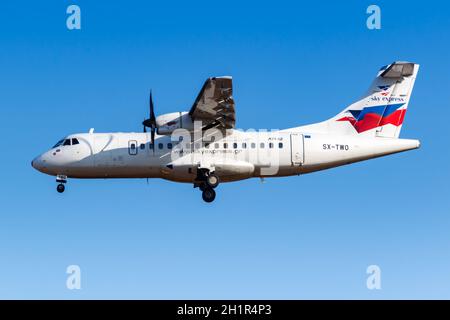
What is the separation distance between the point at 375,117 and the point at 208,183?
783 cm

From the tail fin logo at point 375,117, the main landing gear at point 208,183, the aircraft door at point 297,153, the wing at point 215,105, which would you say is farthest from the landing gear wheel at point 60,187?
the tail fin logo at point 375,117

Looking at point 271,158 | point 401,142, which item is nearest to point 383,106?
point 401,142

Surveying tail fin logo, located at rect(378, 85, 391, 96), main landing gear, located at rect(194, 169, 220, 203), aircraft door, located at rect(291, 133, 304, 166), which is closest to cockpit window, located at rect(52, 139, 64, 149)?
main landing gear, located at rect(194, 169, 220, 203)

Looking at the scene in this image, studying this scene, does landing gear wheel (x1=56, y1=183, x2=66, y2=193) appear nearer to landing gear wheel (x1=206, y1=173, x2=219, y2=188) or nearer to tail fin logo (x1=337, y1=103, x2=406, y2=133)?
landing gear wheel (x1=206, y1=173, x2=219, y2=188)

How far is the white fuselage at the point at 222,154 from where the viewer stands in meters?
31.3

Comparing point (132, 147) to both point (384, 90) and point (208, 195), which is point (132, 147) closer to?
point (208, 195)

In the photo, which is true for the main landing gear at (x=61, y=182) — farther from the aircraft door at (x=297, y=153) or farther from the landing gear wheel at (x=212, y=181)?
the aircraft door at (x=297, y=153)

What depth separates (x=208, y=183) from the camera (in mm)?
31109
